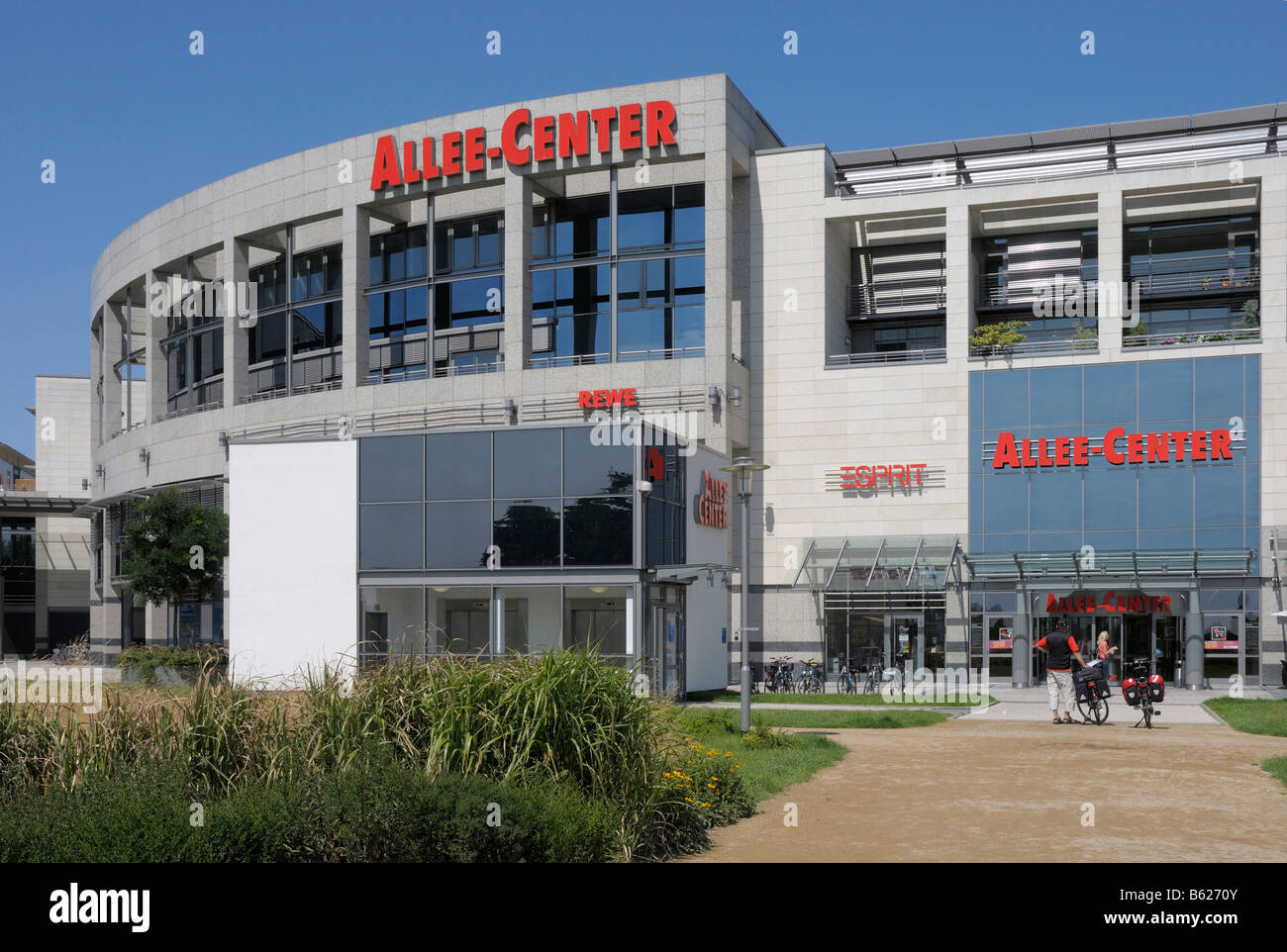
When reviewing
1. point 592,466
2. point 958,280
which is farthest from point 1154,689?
point 958,280

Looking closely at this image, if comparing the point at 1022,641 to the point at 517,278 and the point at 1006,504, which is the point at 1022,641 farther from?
the point at 517,278

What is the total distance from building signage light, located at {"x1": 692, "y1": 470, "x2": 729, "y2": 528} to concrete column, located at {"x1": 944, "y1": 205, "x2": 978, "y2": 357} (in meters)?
9.99

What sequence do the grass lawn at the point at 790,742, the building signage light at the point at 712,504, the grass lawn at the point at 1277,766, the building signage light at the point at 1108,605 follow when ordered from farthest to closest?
the building signage light at the point at 1108,605, the building signage light at the point at 712,504, the grass lawn at the point at 790,742, the grass lawn at the point at 1277,766

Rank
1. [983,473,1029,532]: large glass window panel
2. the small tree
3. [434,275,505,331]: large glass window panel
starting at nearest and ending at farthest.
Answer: [983,473,1029,532]: large glass window panel < the small tree < [434,275,505,331]: large glass window panel

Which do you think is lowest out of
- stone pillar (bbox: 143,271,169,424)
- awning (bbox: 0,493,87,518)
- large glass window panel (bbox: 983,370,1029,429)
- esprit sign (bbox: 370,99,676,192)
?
awning (bbox: 0,493,87,518)

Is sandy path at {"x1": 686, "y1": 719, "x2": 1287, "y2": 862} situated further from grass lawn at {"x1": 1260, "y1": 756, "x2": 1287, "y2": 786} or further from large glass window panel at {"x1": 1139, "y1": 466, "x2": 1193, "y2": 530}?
large glass window panel at {"x1": 1139, "y1": 466, "x2": 1193, "y2": 530}

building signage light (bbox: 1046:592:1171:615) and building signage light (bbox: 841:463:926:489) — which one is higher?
building signage light (bbox: 841:463:926:489)

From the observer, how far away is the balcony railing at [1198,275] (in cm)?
4422

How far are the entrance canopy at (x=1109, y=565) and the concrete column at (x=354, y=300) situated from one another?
887 inches

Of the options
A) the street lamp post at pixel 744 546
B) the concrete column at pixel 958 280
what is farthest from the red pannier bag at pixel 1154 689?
the concrete column at pixel 958 280

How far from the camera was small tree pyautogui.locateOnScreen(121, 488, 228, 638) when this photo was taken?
45.7 meters

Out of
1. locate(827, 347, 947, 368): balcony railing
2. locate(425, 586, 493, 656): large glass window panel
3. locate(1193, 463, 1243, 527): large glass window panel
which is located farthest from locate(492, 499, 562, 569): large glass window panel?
locate(1193, 463, 1243, 527): large glass window panel

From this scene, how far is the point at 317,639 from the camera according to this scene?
1297 inches

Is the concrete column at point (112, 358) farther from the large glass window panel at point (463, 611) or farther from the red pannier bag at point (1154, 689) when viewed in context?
the red pannier bag at point (1154, 689)
